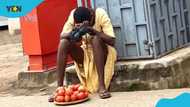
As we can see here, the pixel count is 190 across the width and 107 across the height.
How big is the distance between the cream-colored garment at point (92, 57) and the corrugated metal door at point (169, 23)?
1.82ft

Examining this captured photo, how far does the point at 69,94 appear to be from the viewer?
19.8 ft

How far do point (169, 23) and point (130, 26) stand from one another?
22.3 inches

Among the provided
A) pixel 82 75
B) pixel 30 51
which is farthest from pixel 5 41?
pixel 82 75

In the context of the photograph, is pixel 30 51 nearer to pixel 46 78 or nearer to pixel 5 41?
pixel 46 78

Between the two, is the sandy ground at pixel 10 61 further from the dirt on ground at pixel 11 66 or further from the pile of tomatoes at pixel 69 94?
the pile of tomatoes at pixel 69 94

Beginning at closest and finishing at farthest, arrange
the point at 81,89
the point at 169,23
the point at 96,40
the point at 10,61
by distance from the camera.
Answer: the point at 96,40 < the point at 81,89 < the point at 169,23 < the point at 10,61

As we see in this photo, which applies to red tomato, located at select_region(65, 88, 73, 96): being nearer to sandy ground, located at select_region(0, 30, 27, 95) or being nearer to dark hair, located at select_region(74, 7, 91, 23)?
dark hair, located at select_region(74, 7, 91, 23)

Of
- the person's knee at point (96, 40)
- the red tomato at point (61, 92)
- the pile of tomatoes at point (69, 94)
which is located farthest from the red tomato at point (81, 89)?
the person's knee at point (96, 40)

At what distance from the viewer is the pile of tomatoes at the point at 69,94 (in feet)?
19.8

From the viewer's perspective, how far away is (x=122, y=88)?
6.45 meters

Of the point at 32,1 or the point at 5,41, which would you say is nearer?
the point at 32,1

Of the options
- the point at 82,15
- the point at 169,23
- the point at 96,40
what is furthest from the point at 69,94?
the point at 169,23

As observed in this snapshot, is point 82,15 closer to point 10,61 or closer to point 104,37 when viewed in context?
point 104,37

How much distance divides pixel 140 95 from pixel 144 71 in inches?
13.1
